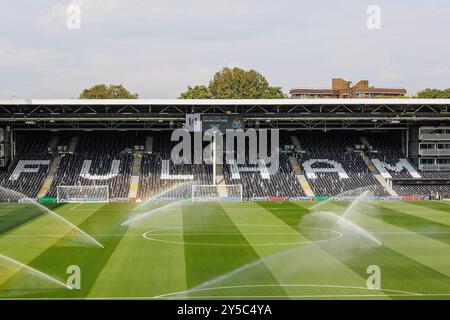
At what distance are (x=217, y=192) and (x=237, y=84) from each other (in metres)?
53.2

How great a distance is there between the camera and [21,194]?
60.0m

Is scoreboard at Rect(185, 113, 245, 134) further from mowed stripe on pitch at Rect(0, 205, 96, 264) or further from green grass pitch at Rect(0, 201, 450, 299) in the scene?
mowed stripe on pitch at Rect(0, 205, 96, 264)

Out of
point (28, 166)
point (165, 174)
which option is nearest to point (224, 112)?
point (165, 174)

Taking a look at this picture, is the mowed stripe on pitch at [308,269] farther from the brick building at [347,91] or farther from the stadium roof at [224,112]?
the brick building at [347,91]

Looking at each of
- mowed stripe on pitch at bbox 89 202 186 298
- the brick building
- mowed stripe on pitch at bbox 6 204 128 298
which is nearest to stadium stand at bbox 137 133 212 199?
mowed stripe on pitch at bbox 6 204 128 298

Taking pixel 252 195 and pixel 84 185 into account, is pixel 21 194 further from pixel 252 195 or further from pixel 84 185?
pixel 252 195

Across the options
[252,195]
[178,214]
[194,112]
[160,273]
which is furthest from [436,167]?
[160,273]

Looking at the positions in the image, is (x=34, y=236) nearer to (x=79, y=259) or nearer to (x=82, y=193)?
(x=79, y=259)

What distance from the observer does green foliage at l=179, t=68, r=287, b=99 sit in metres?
110

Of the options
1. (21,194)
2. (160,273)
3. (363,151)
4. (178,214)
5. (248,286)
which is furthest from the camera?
(363,151)

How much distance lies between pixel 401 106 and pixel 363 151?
7378mm

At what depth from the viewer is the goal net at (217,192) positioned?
60062 millimetres

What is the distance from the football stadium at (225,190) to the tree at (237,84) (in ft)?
130
